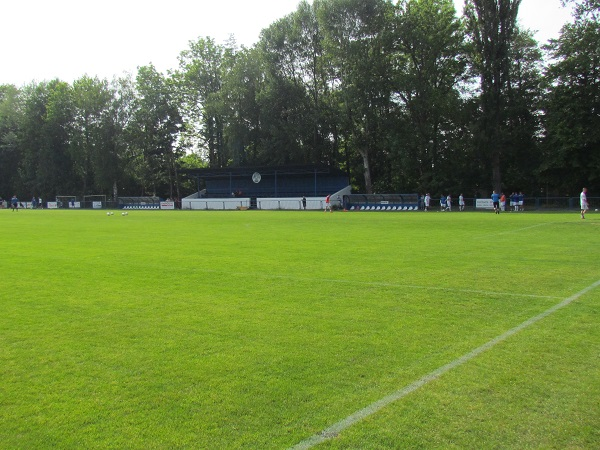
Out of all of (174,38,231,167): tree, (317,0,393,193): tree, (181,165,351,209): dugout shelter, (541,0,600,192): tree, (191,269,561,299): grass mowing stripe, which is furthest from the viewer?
(174,38,231,167): tree

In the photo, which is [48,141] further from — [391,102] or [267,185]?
[391,102]

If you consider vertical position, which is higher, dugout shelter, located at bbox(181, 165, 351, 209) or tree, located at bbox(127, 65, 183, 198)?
tree, located at bbox(127, 65, 183, 198)

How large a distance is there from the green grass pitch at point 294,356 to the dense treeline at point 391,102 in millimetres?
40816

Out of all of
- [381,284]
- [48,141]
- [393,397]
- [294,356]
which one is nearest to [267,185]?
[48,141]

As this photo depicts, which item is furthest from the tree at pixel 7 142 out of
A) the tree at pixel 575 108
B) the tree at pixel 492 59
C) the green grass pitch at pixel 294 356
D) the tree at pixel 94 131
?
the green grass pitch at pixel 294 356

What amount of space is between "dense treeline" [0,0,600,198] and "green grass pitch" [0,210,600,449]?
40.8 meters

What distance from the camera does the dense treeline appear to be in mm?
45531

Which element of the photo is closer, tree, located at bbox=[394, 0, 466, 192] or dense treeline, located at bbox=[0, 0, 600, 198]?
dense treeline, located at bbox=[0, 0, 600, 198]

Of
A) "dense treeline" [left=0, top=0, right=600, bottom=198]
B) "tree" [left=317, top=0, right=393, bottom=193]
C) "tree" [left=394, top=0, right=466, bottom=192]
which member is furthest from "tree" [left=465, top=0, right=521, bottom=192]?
"tree" [left=317, top=0, right=393, bottom=193]

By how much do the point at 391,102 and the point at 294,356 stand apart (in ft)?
172

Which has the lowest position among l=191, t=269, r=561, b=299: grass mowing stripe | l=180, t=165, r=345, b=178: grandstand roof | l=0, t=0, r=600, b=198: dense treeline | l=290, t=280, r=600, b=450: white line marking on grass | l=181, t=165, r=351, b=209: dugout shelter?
l=290, t=280, r=600, b=450: white line marking on grass

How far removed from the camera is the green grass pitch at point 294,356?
369cm

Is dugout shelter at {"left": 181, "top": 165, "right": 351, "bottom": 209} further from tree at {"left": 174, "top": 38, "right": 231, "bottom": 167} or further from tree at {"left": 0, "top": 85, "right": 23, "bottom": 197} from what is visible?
tree at {"left": 0, "top": 85, "right": 23, "bottom": 197}

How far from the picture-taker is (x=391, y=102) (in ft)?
178
